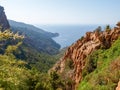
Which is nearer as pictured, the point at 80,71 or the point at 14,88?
the point at 14,88

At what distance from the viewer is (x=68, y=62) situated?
71.2 metres

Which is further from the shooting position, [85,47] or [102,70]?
[85,47]

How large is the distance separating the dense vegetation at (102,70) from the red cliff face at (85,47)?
2358 mm

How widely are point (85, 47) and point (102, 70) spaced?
16.3 metres

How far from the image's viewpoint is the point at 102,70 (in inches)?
1971

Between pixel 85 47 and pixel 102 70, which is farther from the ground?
pixel 85 47

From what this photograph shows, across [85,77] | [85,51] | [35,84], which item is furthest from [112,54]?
[35,84]

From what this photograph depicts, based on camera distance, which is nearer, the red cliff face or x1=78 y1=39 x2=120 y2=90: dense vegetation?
x1=78 y1=39 x2=120 y2=90: dense vegetation

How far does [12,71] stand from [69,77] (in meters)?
50.1

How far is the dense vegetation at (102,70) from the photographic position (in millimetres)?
41219

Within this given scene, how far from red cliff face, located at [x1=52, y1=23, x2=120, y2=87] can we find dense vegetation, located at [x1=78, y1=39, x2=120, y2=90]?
2358 millimetres

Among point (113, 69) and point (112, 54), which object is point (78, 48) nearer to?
point (112, 54)

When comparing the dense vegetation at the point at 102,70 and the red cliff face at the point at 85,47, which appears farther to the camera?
the red cliff face at the point at 85,47

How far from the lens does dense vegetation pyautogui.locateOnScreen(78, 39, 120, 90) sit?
1623 inches
